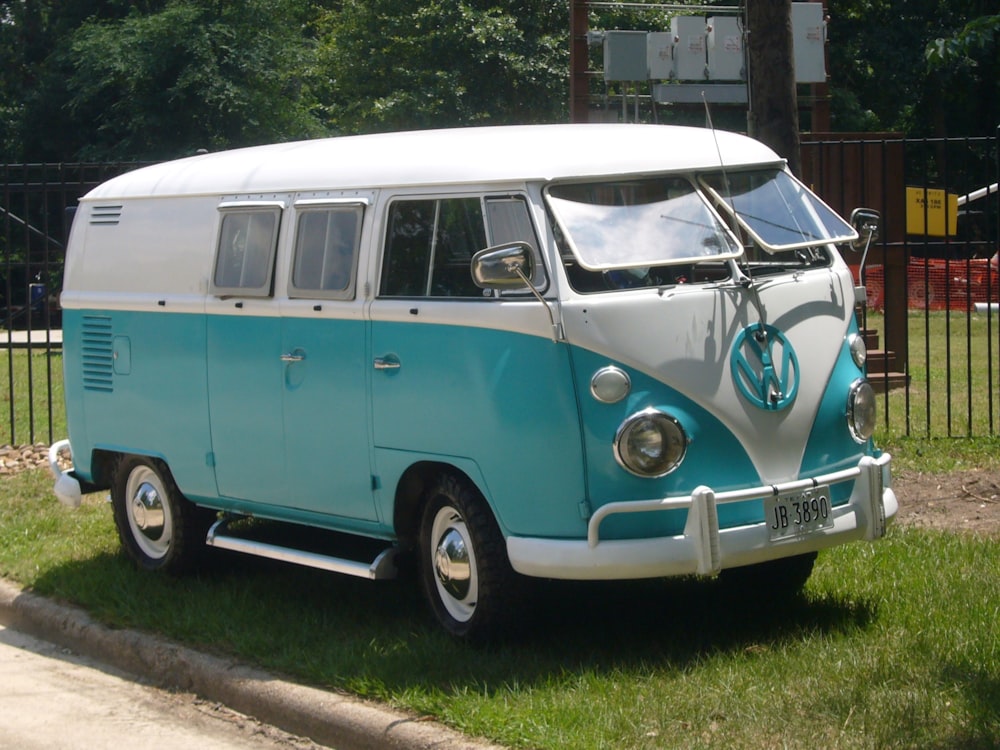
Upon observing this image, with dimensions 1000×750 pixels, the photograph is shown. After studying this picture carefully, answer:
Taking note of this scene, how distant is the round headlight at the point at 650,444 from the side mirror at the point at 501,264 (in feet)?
2.27

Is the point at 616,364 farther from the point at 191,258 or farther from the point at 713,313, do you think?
the point at 191,258

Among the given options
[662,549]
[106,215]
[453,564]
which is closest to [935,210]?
[106,215]

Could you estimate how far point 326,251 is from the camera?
262 inches

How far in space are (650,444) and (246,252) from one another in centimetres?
257

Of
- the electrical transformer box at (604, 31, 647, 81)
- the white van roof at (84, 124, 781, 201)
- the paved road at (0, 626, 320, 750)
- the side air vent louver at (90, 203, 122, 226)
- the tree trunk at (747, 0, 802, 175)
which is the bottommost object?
the paved road at (0, 626, 320, 750)

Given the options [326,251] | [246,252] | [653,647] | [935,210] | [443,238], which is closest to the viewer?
[653,647]

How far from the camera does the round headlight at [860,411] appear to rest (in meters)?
6.14

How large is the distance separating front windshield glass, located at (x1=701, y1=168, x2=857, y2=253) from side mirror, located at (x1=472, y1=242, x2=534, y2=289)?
1.09 meters

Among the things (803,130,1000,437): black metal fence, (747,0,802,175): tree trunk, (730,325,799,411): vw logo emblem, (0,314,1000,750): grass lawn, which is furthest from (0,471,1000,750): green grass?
(803,130,1000,437): black metal fence

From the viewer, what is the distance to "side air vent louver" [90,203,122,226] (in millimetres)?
8016

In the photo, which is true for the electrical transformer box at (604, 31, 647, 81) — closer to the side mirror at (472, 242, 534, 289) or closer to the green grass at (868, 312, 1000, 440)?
the green grass at (868, 312, 1000, 440)

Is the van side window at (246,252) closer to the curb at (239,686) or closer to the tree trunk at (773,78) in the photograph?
the curb at (239,686)

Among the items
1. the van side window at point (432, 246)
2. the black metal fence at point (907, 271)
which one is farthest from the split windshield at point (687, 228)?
the black metal fence at point (907, 271)

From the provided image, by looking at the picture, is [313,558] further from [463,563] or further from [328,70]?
[328,70]
